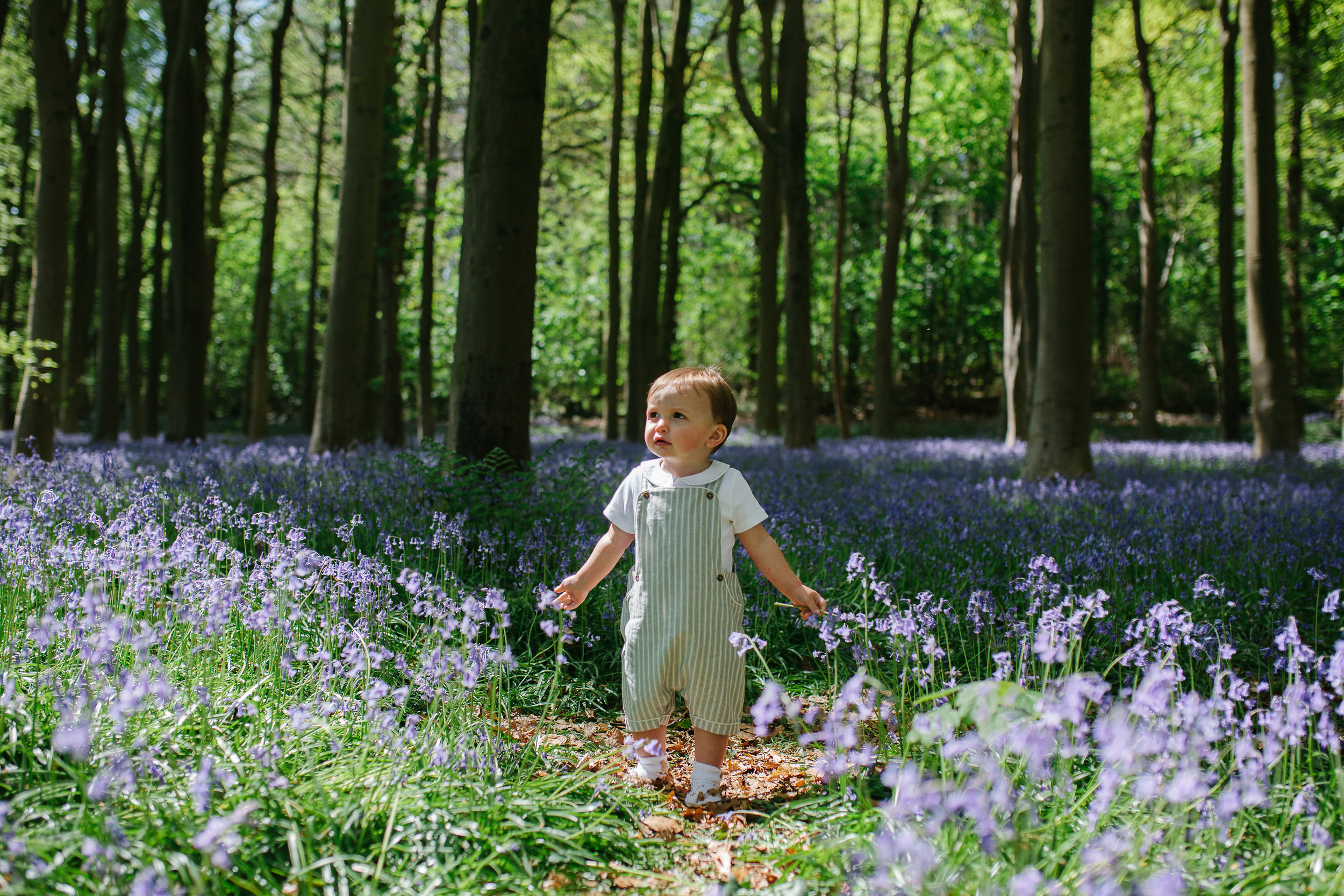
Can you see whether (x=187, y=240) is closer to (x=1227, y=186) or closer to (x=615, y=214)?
(x=615, y=214)

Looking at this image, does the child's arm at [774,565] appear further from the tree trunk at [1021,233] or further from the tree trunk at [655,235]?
the tree trunk at [655,235]

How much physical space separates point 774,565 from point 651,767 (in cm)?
78

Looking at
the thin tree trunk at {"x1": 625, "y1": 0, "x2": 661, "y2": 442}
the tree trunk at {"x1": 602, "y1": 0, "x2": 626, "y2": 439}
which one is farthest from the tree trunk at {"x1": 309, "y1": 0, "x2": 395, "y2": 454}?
the tree trunk at {"x1": 602, "y1": 0, "x2": 626, "y2": 439}

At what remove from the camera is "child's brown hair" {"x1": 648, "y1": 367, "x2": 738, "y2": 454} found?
274 cm

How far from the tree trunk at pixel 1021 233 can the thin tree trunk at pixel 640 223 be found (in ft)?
19.0

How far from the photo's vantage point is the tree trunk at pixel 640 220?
13.8 m

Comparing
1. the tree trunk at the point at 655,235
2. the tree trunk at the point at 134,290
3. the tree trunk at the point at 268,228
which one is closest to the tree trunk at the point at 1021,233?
the tree trunk at the point at 655,235

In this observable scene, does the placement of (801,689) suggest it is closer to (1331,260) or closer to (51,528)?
(51,528)

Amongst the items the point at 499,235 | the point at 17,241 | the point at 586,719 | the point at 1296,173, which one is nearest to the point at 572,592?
the point at 586,719

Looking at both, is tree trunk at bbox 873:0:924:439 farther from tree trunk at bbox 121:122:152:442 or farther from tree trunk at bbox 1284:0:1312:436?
tree trunk at bbox 121:122:152:442

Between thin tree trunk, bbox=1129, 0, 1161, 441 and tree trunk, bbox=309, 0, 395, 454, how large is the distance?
12929mm

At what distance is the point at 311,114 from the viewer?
22.2 metres

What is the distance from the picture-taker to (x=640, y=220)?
1426 cm

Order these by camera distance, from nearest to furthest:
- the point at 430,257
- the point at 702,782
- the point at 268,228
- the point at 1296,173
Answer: the point at 702,782, the point at 430,257, the point at 268,228, the point at 1296,173
